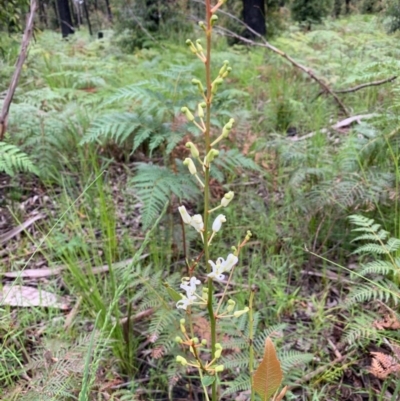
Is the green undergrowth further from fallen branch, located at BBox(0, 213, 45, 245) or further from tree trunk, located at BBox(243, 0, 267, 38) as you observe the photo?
tree trunk, located at BBox(243, 0, 267, 38)

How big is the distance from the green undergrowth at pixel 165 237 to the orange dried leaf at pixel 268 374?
1.10 feet

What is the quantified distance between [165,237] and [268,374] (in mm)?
Answer: 1426

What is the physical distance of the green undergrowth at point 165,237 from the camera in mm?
1418

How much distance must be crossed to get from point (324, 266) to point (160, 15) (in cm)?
857

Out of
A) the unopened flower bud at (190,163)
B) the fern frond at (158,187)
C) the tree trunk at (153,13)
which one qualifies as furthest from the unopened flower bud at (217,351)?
the tree trunk at (153,13)

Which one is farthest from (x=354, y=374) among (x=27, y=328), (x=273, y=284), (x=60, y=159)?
(x=60, y=159)

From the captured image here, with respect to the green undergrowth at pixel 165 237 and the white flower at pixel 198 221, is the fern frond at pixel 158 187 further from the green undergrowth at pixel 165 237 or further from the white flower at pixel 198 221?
the white flower at pixel 198 221

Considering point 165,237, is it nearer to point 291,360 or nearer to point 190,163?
point 291,360

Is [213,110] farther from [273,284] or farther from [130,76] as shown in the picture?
[130,76]

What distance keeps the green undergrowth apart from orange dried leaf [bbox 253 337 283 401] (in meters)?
0.34

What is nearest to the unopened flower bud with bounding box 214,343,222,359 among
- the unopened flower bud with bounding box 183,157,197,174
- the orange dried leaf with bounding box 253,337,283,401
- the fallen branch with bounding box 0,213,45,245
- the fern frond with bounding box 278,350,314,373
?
the orange dried leaf with bounding box 253,337,283,401

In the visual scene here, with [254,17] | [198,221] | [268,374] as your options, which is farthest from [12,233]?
[254,17]

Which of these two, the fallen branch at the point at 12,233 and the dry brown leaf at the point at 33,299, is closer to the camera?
the dry brown leaf at the point at 33,299

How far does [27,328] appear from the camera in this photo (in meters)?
1.67
